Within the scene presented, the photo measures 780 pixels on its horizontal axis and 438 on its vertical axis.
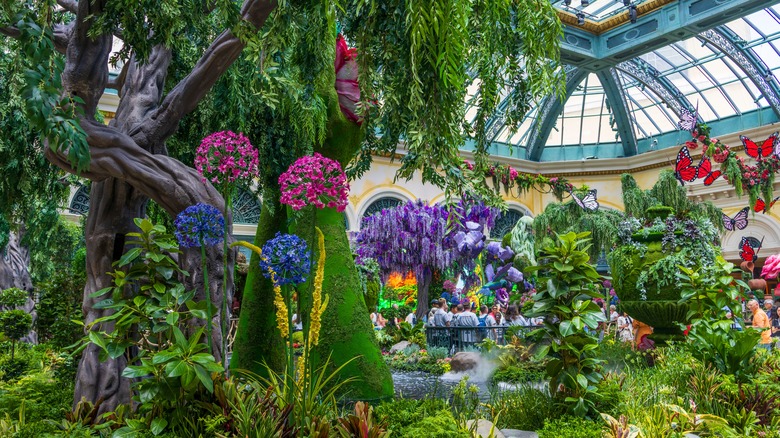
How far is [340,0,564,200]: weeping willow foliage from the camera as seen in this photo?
2668 millimetres

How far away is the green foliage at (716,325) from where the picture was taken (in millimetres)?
5355

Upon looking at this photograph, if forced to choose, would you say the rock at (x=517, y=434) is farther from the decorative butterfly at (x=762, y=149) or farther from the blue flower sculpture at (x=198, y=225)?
the decorative butterfly at (x=762, y=149)

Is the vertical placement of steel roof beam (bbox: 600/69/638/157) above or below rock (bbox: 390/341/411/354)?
above

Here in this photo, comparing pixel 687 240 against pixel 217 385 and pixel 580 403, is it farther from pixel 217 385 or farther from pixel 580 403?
pixel 217 385

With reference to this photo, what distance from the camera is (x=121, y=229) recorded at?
4.98 m

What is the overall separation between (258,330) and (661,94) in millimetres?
20275

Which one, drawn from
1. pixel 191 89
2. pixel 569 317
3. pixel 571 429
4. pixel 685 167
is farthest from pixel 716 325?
pixel 685 167

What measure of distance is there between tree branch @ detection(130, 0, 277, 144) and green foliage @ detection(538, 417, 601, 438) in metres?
3.36

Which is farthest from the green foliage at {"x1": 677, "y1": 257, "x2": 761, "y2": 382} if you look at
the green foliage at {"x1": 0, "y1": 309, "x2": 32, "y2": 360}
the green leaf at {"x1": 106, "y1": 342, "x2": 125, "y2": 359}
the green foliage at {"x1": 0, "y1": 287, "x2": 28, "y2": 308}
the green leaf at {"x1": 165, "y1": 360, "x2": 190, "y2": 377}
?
the green foliage at {"x1": 0, "y1": 287, "x2": 28, "y2": 308}

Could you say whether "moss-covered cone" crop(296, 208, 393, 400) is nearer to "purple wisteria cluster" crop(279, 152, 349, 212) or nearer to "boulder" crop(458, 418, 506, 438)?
"boulder" crop(458, 418, 506, 438)

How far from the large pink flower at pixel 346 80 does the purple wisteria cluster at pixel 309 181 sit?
3050 mm

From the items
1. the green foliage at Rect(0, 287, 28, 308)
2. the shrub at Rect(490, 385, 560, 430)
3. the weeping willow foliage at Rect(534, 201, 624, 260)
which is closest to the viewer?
the shrub at Rect(490, 385, 560, 430)

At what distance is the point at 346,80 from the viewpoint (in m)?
6.52

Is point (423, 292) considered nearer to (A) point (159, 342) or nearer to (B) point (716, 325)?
(B) point (716, 325)
